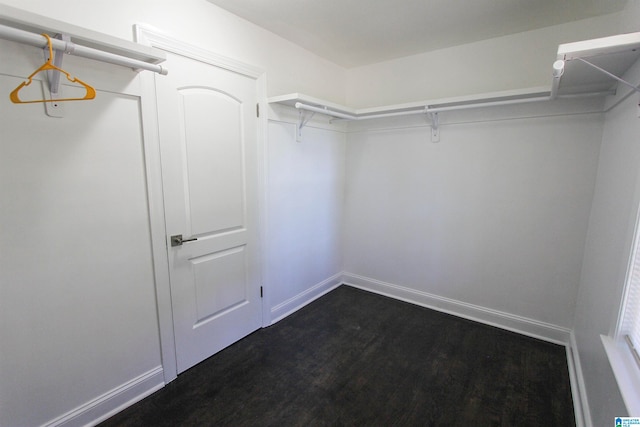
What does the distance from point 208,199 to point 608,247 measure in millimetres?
2464

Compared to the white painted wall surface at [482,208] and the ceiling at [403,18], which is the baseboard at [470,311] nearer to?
the white painted wall surface at [482,208]

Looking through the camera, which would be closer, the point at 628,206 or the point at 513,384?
the point at 628,206

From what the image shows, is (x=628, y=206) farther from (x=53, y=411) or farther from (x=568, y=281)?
(x=53, y=411)

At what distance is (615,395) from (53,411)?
2600 millimetres

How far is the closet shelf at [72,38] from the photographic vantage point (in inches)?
42.1

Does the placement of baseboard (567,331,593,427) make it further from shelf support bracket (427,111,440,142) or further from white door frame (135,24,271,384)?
white door frame (135,24,271,384)

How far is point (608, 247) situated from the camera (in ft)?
5.47

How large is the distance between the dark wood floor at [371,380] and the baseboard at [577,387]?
0.14 ft

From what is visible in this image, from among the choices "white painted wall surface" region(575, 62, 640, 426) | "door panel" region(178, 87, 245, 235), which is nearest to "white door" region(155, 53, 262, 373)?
"door panel" region(178, 87, 245, 235)

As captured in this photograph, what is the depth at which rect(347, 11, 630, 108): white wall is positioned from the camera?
2.25 metres

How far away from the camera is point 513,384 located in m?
2.01

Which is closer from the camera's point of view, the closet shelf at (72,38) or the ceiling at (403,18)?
the closet shelf at (72,38)

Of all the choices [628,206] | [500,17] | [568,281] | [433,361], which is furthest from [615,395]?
[500,17]

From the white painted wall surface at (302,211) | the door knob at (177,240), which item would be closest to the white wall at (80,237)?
the door knob at (177,240)
